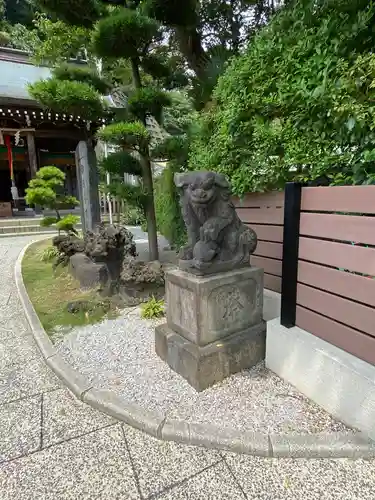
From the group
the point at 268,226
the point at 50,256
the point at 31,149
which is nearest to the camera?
the point at 268,226

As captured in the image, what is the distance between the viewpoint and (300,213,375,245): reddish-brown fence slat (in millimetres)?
1556

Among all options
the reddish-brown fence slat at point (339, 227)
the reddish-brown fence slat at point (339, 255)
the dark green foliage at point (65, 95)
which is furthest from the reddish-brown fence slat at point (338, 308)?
the dark green foliage at point (65, 95)

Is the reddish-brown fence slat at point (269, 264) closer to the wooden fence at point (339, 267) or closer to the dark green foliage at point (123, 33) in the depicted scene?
the wooden fence at point (339, 267)

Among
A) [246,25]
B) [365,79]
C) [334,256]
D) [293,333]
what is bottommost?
[293,333]

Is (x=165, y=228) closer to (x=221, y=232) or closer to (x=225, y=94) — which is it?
(x=225, y=94)

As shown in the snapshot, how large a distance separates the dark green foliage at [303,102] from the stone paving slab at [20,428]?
233cm

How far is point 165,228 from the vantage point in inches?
205

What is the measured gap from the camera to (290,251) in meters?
2.06

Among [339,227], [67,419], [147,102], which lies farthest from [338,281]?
[147,102]

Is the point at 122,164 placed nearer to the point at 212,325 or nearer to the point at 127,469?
the point at 212,325

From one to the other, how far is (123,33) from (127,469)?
166 inches

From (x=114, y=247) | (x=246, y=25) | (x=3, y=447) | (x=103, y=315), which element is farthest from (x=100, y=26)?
(x=3, y=447)

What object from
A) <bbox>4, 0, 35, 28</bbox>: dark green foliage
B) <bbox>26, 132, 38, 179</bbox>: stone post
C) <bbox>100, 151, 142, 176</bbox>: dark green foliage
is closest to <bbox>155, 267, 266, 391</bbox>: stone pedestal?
<bbox>100, 151, 142, 176</bbox>: dark green foliage

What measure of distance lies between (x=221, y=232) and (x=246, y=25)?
5027 mm
